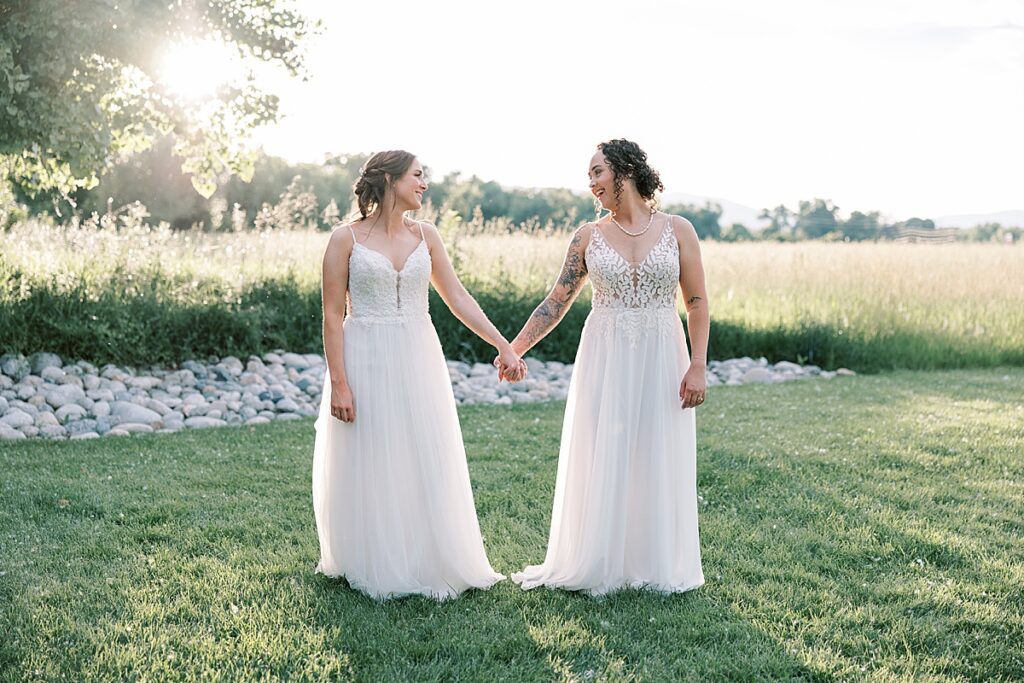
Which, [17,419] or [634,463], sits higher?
[634,463]

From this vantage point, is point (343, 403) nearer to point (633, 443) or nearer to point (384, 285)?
point (384, 285)

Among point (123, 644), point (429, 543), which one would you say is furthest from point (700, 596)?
point (123, 644)

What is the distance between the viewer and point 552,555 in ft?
16.0

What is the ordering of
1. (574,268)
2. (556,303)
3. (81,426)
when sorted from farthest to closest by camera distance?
1. (81,426)
2. (556,303)
3. (574,268)

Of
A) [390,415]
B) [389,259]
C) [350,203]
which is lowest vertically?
[390,415]

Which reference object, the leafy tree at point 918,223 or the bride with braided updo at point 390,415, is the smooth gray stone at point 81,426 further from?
the leafy tree at point 918,223

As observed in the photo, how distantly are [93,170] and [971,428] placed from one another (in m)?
9.57

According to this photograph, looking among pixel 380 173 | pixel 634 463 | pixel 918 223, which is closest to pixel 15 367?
pixel 380 173

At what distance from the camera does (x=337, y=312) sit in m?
4.61

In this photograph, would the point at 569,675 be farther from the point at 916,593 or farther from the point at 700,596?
the point at 916,593

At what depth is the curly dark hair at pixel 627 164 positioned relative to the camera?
14.9 feet

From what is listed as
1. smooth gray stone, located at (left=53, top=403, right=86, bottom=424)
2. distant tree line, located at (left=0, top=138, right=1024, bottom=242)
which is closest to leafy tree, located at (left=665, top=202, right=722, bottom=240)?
distant tree line, located at (left=0, top=138, right=1024, bottom=242)

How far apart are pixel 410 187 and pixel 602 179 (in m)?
0.95

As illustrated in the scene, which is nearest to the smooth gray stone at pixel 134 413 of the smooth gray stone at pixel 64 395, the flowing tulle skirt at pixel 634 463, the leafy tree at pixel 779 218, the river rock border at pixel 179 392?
the river rock border at pixel 179 392
